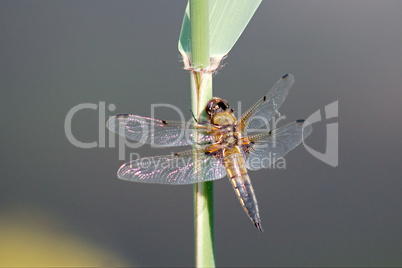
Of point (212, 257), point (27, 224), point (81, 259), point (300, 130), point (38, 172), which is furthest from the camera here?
point (38, 172)

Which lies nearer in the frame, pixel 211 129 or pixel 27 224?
pixel 211 129

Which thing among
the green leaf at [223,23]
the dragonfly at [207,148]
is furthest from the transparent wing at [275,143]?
the green leaf at [223,23]

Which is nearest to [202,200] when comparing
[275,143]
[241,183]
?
[241,183]

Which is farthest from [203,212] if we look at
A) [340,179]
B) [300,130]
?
[340,179]

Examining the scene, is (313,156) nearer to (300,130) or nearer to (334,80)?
(334,80)

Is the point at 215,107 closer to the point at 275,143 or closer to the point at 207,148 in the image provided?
the point at 207,148

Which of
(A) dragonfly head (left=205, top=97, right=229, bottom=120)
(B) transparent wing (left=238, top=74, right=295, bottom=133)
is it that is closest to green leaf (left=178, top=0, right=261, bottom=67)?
(A) dragonfly head (left=205, top=97, right=229, bottom=120)

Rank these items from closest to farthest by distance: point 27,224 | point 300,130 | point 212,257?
point 212,257
point 300,130
point 27,224

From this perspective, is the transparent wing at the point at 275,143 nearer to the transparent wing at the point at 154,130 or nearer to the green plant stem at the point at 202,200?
the transparent wing at the point at 154,130
